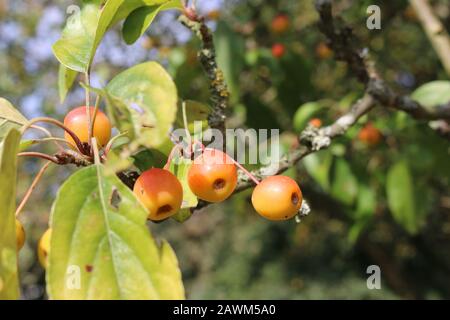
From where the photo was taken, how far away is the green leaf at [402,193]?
2363 millimetres

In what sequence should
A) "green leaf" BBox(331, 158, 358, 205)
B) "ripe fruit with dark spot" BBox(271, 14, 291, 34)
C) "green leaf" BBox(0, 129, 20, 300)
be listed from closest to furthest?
"green leaf" BBox(0, 129, 20, 300) → "green leaf" BBox(331, 158, 358, 205) → "ripe fruit with dark spot" BBox(271, 14, 291, 34)

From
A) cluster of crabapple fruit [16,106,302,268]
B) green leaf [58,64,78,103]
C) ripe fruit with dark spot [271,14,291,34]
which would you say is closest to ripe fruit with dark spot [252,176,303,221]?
cluster of crabapple fruit [16,106,302,268]

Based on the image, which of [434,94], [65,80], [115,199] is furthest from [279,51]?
[115,199]

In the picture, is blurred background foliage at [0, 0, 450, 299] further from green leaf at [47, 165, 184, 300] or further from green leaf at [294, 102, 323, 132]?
green leaf at [47, 165, 184, 300]

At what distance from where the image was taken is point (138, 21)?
110 cm

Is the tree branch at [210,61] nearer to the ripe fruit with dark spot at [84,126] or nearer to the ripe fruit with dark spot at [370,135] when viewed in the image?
the ripe fruit with dark spot at [84,126]

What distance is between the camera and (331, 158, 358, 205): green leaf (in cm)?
223

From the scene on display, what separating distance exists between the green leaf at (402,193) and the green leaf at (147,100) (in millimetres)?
1791

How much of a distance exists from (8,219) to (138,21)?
0.53 m

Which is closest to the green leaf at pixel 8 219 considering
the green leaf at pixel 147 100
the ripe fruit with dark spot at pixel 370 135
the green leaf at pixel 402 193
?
the green leaf at pixel 147 100

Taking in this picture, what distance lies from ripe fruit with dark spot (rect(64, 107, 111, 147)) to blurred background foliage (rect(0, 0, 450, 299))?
0.49m
